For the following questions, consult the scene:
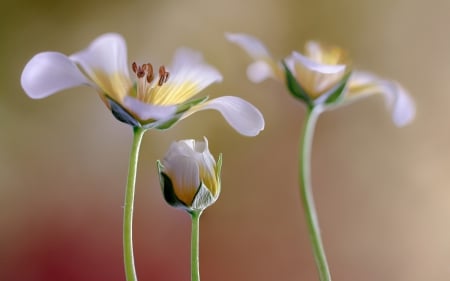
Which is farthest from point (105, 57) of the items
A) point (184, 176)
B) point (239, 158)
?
point (239, 158)

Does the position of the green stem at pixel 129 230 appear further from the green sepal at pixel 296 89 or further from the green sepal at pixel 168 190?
the green sepal at pixel 296 89

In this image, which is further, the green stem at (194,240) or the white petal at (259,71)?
the white petal at (259,71)

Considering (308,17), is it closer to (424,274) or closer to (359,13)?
(359,13)

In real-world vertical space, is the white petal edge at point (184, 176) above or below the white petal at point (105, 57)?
below

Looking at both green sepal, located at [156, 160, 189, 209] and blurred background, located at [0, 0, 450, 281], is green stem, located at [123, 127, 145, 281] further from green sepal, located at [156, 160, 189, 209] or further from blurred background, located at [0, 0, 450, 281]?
blurred background, located at [0, 0, 450, 281]

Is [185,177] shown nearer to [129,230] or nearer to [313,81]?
[129,230]

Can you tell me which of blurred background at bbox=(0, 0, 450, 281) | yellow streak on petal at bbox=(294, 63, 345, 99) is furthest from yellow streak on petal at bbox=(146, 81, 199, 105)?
blurred background at bbox=(0, 0, 450, 281)

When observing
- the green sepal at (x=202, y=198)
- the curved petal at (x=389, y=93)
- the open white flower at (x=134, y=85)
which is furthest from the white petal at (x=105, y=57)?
the curved petal at (x=389, y=93)
